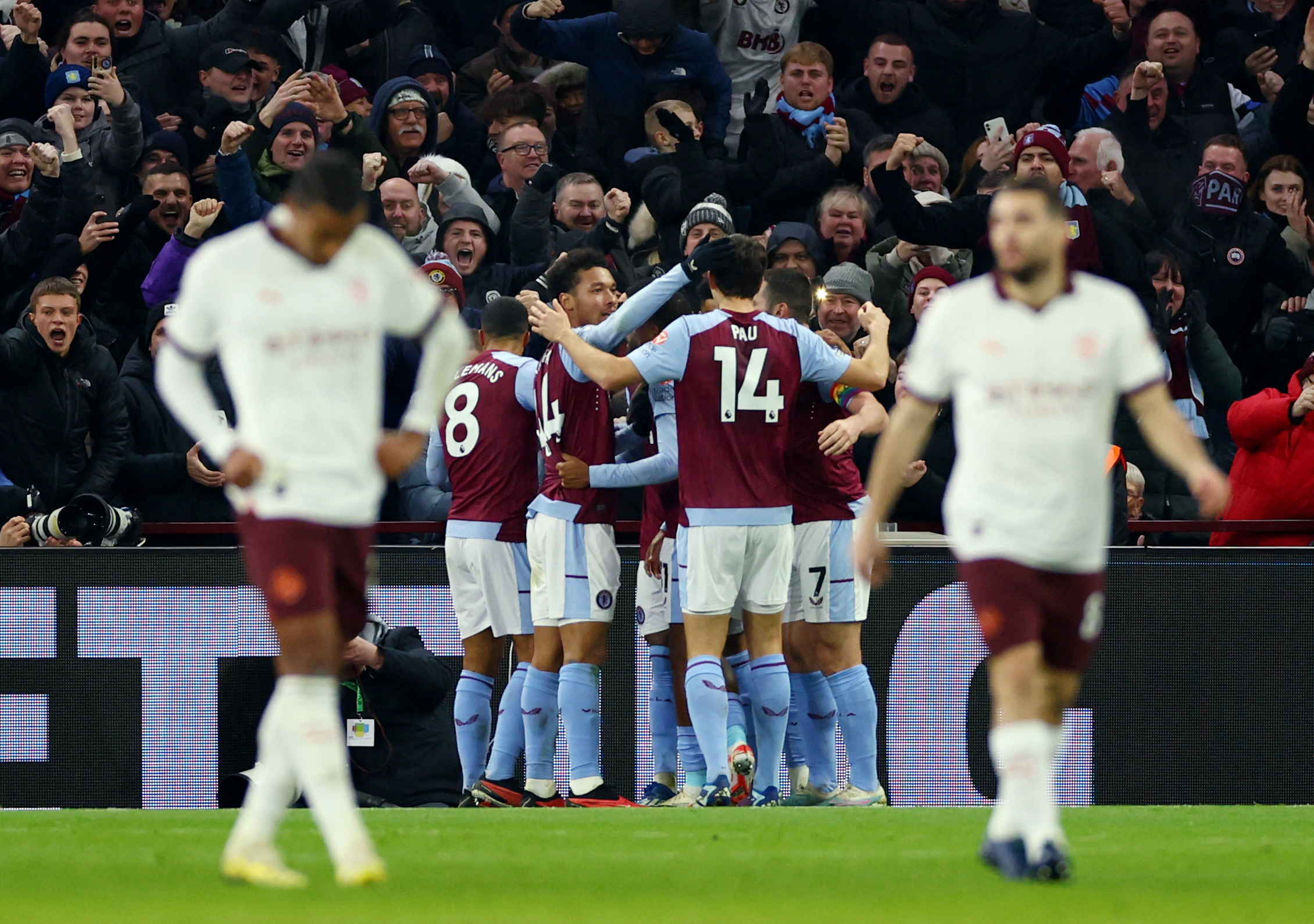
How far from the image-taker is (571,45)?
14039 millimetres

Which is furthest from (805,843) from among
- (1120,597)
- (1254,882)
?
(1120,597)

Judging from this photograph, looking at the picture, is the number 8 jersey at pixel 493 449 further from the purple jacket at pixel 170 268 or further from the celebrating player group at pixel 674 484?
the purple jacket at pixel 170 268

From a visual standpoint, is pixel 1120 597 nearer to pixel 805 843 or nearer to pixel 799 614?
pixel 799 614

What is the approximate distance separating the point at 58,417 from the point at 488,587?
2889mm

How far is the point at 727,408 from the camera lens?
30.8 feet

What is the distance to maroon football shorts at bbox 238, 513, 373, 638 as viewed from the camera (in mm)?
5391

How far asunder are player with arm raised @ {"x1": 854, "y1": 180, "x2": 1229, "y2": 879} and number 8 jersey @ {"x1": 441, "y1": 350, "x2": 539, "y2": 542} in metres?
4.70

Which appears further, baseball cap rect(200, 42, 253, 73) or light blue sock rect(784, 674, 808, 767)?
baseball cap rect(200, 42, 253, 73)

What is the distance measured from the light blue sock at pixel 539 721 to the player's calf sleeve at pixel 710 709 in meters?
0.95

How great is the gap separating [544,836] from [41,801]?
415cm

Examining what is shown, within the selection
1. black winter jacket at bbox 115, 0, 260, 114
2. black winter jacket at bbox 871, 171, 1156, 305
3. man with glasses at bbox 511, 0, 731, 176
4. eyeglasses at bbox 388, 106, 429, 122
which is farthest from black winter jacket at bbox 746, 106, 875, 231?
black winter jacket at bbox 115, 0, 260, 114

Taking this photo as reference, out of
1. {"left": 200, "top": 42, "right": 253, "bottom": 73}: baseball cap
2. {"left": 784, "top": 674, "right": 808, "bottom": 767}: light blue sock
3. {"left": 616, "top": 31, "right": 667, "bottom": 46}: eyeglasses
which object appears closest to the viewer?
{"left": 784, "top": 674, "right": 808, "bottom": 767}: light blue sock

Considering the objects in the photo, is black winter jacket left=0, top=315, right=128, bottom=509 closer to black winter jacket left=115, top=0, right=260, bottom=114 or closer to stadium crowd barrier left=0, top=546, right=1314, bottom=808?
A: stadium crowd barrier left=0, top=546, right=1314, bottom=808

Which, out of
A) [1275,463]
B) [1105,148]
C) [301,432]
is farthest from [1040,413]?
[1105,148]
